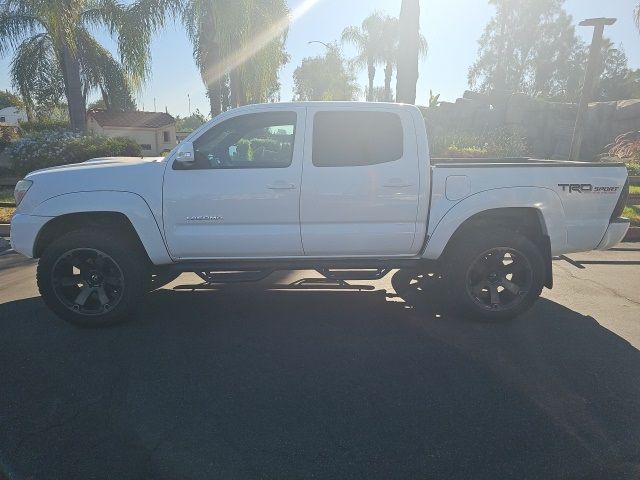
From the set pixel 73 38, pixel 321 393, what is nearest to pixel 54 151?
pixel 73 38

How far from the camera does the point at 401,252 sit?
4223 millimetres

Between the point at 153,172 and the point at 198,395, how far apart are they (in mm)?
2041

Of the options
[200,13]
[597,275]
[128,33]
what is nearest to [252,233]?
[597,275]

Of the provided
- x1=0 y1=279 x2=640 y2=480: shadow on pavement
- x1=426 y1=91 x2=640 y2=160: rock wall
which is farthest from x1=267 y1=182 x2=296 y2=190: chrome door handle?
x1=426 y1=91 x2=640 y2=160: rock wall

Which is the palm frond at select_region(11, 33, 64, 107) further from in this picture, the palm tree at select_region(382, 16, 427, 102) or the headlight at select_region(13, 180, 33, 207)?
the palm tree at select_region(382, 16, 427, 102)

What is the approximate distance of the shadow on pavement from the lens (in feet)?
8.00

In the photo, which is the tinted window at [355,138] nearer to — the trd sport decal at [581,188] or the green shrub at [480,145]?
the trd sport decal at [581,188]

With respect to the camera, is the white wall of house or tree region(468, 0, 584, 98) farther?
tree region(468, 0, 584, 98)

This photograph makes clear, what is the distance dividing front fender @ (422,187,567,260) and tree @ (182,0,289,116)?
1413 centimetres

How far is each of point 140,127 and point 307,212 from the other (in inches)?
1458

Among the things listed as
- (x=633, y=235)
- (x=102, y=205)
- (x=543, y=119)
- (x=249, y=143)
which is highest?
(x=543, y=119)

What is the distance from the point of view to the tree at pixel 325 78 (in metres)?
57.5

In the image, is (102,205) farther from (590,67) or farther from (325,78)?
(325,78)

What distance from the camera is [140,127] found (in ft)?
120
